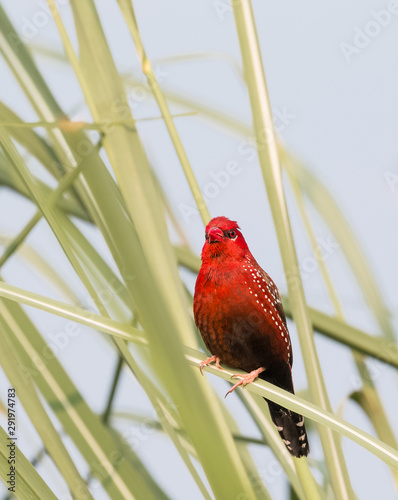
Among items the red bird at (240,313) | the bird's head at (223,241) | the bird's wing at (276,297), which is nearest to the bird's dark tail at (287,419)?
the red bird at (240,313)

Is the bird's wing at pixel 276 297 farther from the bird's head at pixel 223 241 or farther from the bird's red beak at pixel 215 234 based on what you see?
the bird's red beak at pixel 215 234

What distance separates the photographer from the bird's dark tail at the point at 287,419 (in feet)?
7.11

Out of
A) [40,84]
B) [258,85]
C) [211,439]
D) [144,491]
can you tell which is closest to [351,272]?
[258,85]

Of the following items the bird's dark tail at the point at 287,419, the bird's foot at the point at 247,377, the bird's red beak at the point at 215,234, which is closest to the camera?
the bird's foot at the point at 247,377

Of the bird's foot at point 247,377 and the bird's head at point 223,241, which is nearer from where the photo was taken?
the bird's foot at point 247,377

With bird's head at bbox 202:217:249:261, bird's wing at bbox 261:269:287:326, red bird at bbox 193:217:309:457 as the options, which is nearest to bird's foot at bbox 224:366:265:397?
red bird at bbox 193:217:309:457

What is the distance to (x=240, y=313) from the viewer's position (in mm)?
2090

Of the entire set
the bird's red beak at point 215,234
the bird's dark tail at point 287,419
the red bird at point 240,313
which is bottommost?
the bird's dark tail at point 287,419

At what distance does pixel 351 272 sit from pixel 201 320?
0.70 meters

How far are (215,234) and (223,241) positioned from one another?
0.20 ft

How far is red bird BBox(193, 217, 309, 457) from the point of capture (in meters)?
2.05

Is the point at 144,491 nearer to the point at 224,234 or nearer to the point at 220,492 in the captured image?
the point at 220,492

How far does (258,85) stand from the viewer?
1692mm

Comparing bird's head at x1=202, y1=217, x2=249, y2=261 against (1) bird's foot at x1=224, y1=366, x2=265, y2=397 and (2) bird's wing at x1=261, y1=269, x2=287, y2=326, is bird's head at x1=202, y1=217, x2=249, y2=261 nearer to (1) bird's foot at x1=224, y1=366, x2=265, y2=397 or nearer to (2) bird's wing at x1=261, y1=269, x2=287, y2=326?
(2) bird's wing at x1=261, y1=269, x2=287, y2=326
